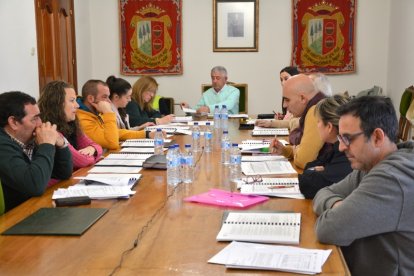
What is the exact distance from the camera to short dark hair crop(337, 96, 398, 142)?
161cm

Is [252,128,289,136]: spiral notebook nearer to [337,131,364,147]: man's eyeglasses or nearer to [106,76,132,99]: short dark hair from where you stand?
[106,76,132,99]: short dark hair

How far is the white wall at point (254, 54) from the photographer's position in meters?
6.96

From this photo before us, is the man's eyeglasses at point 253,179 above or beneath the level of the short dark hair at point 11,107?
beneath

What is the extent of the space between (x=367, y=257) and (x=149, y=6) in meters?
5.95

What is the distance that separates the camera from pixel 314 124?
2658mm

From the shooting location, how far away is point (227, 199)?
208 centimetres

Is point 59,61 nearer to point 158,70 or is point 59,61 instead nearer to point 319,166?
point 158,70

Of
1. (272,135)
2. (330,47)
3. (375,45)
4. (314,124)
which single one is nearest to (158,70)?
(330,47)

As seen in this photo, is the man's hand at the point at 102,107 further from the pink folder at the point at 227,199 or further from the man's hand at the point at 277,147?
the pink folder at the point at 227,199

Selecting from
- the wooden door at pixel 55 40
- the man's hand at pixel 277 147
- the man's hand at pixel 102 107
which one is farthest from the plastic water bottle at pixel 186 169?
the wooden door at pixel 55 40

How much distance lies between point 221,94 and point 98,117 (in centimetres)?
280

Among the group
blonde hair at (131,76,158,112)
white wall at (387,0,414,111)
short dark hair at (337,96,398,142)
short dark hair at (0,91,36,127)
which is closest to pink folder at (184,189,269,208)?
short dark hair at (337,96,398,142)

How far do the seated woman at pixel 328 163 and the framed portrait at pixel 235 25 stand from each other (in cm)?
492

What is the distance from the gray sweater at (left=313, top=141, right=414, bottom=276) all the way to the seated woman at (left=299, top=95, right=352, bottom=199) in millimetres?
487
